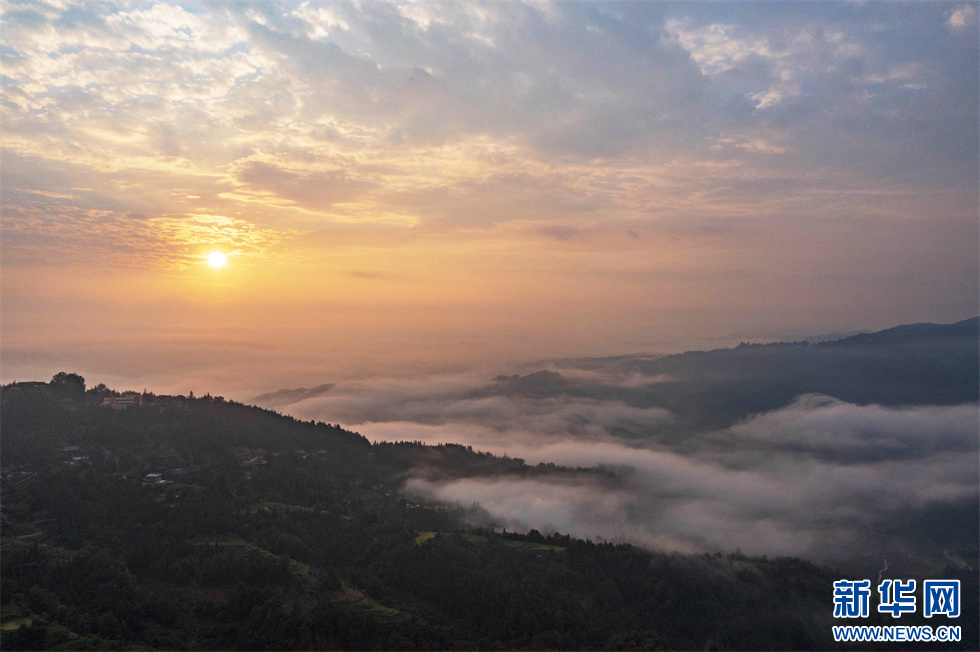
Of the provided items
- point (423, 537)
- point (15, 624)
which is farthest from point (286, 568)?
point (423, 537)

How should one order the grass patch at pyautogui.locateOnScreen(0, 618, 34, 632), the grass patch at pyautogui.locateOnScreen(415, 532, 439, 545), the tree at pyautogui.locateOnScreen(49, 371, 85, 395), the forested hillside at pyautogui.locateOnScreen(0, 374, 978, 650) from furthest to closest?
the tree at pyautogui.locateOnScreen(49, 371, 85, 395), the grass patch at pyautogui.locateOnScreen(415, 532, 439, 545), the forested hillside at pyautogui.locateOnScreen(0, 374, 978, 650), the grass patch at pyautogui.locateOnScreen(0, 618, 34, 632)

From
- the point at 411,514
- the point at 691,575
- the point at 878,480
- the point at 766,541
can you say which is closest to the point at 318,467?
the point at 411,514

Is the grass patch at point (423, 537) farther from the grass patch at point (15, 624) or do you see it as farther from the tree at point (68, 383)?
the tree at point (68, 383)

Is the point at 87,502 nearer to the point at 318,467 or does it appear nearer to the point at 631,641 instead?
the point at 318,467

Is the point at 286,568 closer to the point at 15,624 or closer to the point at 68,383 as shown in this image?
the point at 15,624

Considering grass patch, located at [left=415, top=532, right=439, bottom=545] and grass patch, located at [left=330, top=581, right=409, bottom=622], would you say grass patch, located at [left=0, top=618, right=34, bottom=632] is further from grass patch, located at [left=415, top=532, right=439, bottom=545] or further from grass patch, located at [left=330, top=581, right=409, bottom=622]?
grass patch, located at [left=415, top=532, right=439, bottom=545]

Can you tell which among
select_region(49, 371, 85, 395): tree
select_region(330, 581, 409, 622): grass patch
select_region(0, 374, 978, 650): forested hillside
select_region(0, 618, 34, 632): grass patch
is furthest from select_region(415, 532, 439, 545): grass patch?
select_region(49, 371, 85, 395): tree

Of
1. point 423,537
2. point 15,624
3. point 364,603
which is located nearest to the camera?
point 15,624
